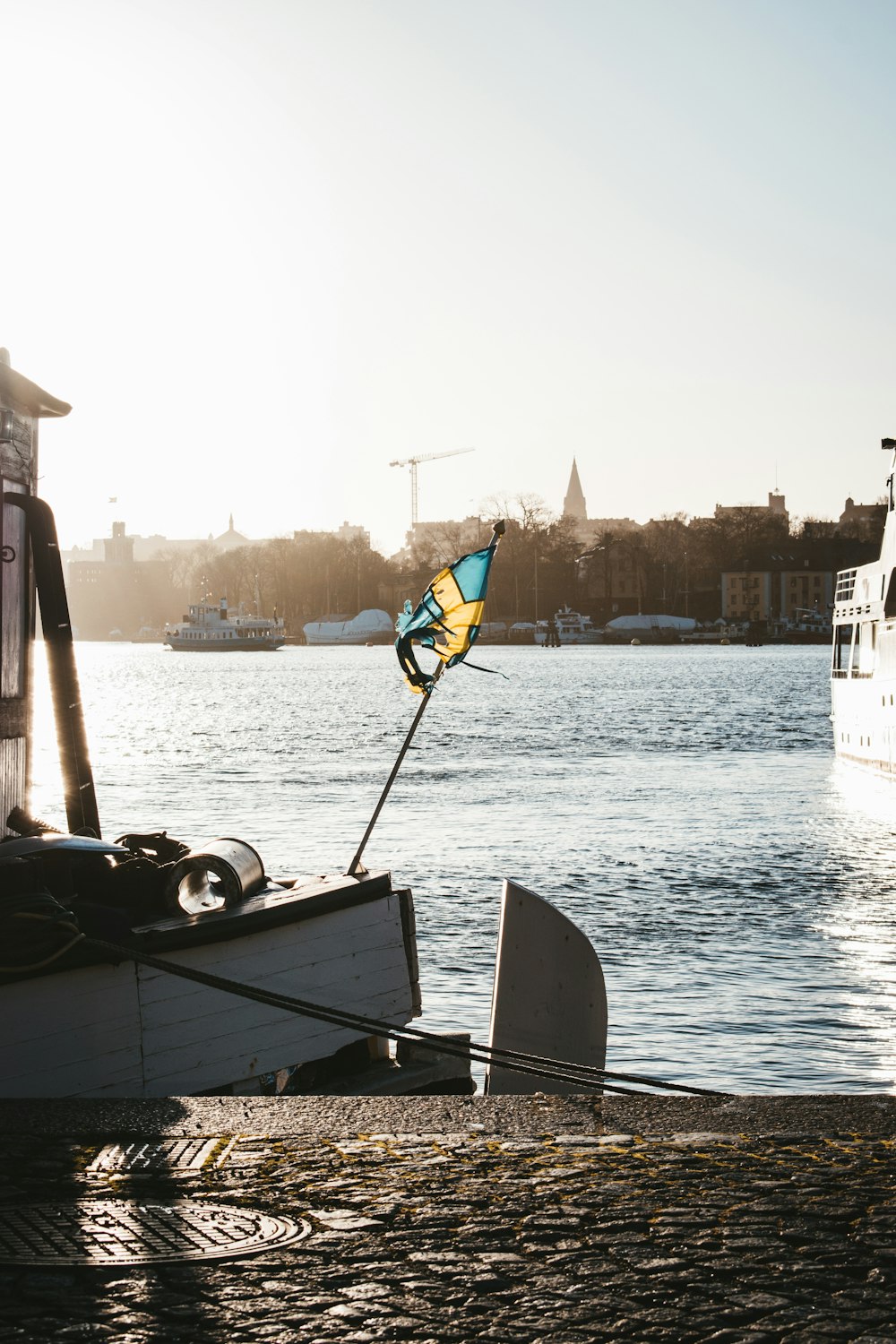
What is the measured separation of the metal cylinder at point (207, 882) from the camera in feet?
28.1

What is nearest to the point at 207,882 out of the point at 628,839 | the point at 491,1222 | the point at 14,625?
the point at 14,625

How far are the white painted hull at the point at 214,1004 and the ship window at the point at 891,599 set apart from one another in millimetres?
30532

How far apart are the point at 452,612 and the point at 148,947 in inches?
145

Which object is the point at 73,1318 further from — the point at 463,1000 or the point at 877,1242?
the point at 463,1000

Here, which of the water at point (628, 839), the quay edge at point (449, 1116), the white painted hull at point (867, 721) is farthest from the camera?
the white painted hull at point (867, 721)

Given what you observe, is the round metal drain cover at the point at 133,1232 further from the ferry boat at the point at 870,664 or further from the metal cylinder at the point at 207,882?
the ferry boat at the point at 870,664

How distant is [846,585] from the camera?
46719mm

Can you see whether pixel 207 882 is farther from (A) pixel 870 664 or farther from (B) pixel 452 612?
(A) pixel 870 664

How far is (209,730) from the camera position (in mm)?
67188

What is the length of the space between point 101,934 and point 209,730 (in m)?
59.9

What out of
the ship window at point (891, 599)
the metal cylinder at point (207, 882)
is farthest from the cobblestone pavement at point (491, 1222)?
the ship window at point (891, 599)

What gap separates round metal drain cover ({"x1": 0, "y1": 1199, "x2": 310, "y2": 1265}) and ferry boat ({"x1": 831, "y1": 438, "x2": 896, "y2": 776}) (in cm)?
3258

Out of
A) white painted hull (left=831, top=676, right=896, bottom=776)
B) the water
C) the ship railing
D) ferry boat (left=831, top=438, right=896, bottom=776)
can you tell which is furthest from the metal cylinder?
the ship railing

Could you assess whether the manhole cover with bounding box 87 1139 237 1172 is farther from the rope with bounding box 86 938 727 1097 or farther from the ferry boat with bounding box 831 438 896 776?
the ferry boat with bounding box 831 438 896 776
